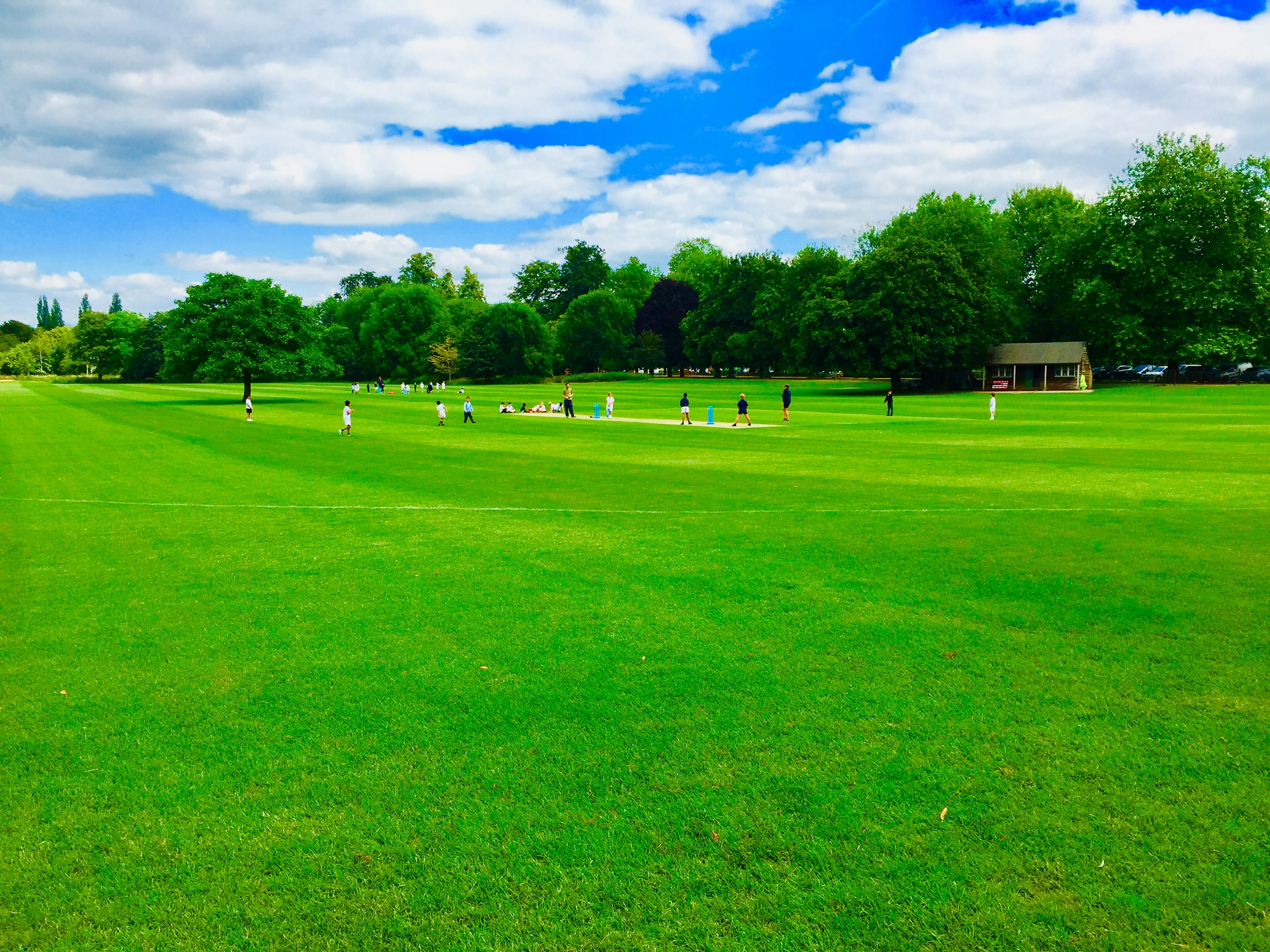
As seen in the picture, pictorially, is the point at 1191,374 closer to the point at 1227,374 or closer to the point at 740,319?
the point at 1227,374

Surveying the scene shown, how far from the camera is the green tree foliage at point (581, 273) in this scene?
14888 cm

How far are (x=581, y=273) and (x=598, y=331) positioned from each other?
40740mm

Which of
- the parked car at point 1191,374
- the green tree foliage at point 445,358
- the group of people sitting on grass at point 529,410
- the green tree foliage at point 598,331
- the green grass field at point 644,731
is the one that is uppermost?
the green tree foliage at point 598,331

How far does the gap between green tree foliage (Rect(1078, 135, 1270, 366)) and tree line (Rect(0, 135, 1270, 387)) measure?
14 cm

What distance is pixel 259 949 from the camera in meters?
3.95

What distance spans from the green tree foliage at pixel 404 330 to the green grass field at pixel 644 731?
103337 mm

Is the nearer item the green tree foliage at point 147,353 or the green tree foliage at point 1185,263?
the green tree foliage at point 1185,263

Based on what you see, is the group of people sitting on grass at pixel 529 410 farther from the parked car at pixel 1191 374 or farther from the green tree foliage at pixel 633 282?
the green tree foliage at pixel 633 282

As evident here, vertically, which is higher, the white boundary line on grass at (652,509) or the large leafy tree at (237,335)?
the large leafy tree at (237,335)

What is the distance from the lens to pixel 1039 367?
75312mm

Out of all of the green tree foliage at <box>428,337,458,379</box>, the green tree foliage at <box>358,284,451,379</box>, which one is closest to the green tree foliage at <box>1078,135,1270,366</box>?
the green tree foliage at <box>428,337,458,379</box>

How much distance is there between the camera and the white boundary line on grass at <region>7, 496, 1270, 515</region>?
1452cm

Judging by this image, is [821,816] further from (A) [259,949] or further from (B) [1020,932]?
(A) [259,949]

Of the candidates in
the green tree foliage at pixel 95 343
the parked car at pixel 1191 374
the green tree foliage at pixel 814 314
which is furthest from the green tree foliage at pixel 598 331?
the green tree foliage at pixel 95 343
